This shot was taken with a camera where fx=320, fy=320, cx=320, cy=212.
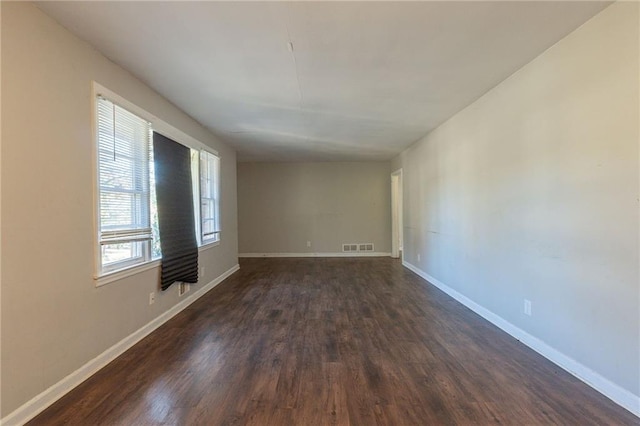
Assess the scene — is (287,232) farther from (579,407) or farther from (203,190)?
(579,407)

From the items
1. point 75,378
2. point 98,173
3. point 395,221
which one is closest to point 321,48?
point 98,173

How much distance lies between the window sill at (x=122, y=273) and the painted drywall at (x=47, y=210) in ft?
0.19

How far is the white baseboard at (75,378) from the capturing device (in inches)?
70.8

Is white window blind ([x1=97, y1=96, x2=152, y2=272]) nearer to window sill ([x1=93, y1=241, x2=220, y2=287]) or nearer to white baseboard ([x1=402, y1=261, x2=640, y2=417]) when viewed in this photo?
window sill ([x1=93, y1=241, x2=220, y2=287])

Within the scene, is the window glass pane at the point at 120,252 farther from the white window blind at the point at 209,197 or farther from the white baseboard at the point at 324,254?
the white baseboard at the point at 324,254

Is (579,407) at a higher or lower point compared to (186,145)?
lower

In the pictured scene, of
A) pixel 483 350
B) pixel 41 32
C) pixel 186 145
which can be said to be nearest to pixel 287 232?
pixel 186 145

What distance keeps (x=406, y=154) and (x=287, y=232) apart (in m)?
3.66

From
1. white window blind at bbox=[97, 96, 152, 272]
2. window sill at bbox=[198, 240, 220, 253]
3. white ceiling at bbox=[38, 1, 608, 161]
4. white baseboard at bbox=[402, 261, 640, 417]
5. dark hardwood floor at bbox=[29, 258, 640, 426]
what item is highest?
white ceiling at bbox=[38, 1, 608, 161]

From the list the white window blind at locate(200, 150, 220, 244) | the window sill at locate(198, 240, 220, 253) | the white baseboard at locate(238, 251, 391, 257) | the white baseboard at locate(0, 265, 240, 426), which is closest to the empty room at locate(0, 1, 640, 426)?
the white baseboard at locate(0, 265, 240, 426)

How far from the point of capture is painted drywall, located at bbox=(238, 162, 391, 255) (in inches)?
330

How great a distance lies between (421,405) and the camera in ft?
6.42

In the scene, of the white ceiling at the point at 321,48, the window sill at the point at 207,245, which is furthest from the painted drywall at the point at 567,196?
the window sill at the point at 207,245

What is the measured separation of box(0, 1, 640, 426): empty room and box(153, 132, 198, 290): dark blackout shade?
30 millimetres
